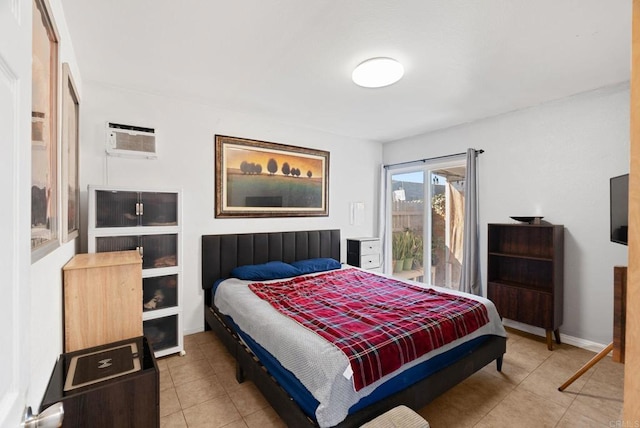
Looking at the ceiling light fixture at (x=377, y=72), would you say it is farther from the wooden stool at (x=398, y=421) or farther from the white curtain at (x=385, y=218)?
the white curtain at (x=385, y=218)

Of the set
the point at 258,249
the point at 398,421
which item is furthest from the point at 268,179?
the point at 398,421

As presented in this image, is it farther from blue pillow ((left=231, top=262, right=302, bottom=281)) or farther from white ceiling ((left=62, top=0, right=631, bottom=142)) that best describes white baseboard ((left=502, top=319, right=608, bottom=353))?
blue pillow ((left=231, top=262, right=302, bottom=281))

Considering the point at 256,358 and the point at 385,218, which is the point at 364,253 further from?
the point at 256,358

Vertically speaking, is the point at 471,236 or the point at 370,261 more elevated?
the point at 471,236

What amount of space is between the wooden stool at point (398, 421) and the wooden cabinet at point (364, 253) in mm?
2958

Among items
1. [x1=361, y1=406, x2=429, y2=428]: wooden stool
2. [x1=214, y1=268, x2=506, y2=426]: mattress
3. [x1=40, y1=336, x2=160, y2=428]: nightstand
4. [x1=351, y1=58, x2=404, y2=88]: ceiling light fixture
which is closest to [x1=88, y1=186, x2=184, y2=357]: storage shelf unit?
[x1=214, y1=268, x2=506, y2=426]: mattress

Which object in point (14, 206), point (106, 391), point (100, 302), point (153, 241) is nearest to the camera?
point (14, 206)

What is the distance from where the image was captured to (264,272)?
11.0 ft

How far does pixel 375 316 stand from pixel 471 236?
2.16 meters

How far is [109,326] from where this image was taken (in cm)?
186

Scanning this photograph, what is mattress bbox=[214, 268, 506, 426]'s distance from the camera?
156 cm

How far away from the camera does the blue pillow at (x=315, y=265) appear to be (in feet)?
12.1

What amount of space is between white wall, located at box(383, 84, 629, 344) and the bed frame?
1.26 metres

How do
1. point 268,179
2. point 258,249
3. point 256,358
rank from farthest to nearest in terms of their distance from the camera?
point 268,179, point 258,249, point 256,358
